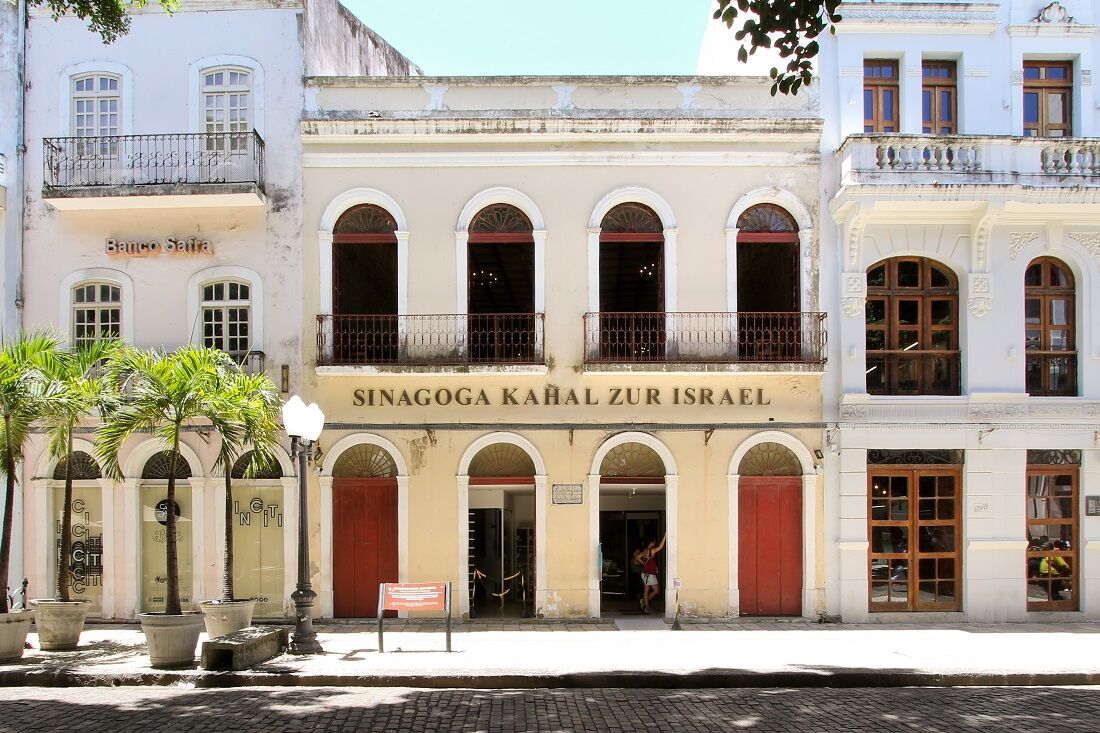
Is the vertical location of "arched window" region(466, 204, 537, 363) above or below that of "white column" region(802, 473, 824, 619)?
above

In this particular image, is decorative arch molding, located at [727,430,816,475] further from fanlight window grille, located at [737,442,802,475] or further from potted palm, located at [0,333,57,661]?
potted palm, located at [0,333,57,661]

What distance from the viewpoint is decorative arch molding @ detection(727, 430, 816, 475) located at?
15.1 m

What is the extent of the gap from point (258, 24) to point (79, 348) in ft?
19.3

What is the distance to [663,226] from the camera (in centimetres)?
1535

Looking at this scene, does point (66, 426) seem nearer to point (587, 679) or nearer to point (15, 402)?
point (15, 402)

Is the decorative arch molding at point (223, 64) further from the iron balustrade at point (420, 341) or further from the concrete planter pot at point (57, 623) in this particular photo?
the concrete planter pot at point (57, 623)

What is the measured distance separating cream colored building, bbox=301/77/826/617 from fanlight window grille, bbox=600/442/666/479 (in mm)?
36

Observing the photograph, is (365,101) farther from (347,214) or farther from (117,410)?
(117,410)

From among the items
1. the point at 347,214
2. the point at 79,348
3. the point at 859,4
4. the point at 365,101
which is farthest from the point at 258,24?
the point at 859,4

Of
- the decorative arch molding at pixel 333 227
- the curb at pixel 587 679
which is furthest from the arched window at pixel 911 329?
the decorative arch molding at pixel 333 227

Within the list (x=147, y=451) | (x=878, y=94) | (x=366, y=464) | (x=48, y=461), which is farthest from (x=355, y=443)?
(x=878, y=94)

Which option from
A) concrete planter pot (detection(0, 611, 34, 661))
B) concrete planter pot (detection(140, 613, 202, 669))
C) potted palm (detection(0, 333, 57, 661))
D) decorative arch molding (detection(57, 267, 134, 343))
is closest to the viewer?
concrete planter pot (detection(140, 613, 202, 669))

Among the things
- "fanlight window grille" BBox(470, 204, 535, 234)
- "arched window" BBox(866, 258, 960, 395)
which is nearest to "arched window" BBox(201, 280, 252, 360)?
"fanlight window grille" BBox(470, 204, 535, 234)

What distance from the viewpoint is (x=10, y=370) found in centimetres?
1235
